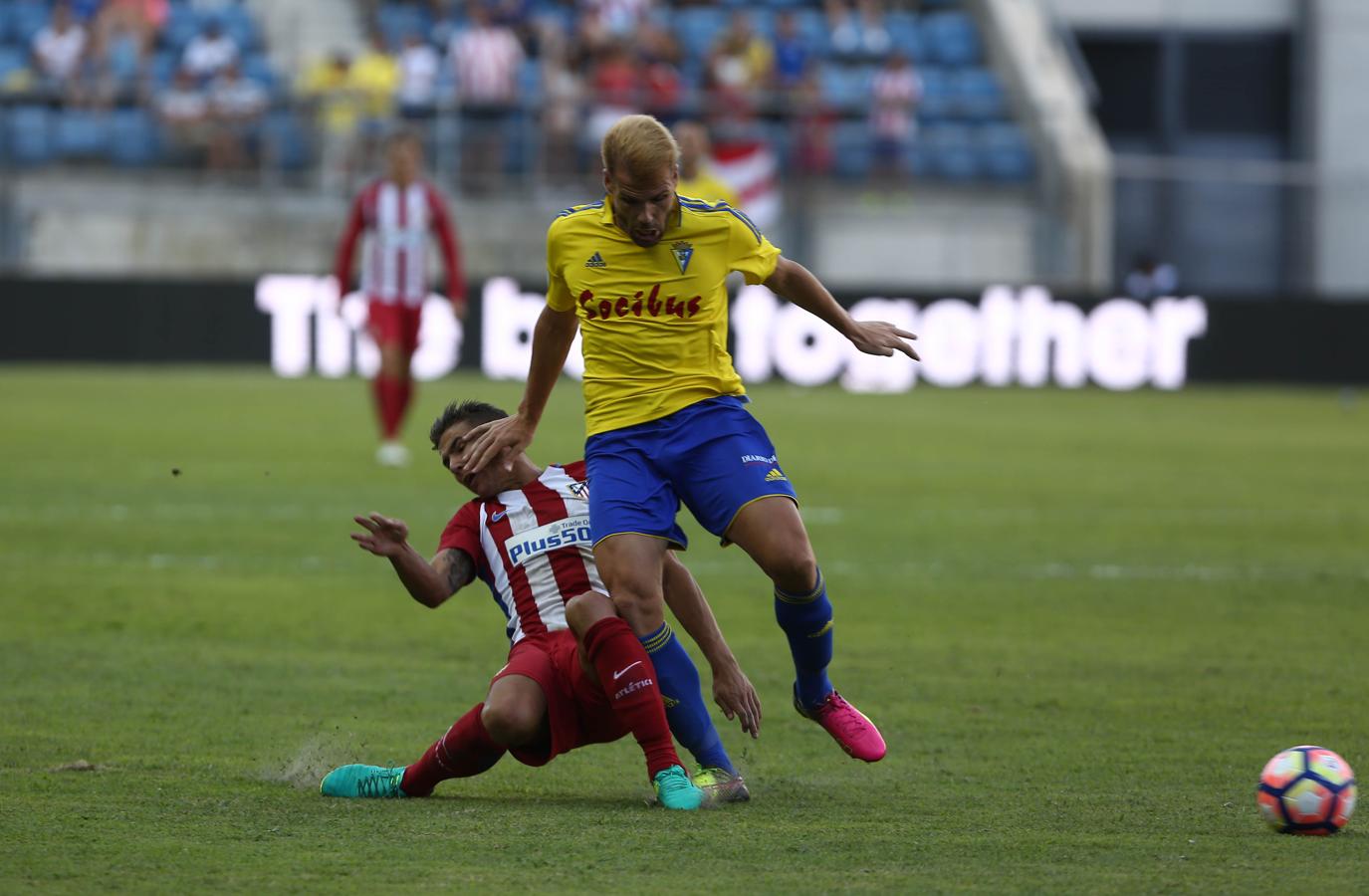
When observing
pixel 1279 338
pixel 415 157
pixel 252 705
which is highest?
pixel 415 157

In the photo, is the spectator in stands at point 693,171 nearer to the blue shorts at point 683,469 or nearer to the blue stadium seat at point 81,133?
the blue shorts at point 683,469

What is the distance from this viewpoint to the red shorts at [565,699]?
520 centimetres

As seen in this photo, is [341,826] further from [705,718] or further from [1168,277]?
[1168,277]

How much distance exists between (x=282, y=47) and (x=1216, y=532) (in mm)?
17645

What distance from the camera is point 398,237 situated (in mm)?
14891

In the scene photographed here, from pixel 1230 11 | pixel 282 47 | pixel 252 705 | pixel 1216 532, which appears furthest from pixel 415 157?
pixel 1230 11

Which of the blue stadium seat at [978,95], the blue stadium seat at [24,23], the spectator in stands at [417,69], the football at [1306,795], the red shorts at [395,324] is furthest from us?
the blue stadium seat at [978,95]

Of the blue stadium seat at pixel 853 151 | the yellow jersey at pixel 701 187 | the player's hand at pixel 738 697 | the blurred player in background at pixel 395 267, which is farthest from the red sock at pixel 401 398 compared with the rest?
the blue stadium seat at pixel 853 151

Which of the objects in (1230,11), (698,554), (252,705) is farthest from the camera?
(1230,11)

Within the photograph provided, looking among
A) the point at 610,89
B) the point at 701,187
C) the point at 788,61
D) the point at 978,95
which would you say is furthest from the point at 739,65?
the point at 701,187

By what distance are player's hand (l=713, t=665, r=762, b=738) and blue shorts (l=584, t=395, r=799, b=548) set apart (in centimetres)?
36

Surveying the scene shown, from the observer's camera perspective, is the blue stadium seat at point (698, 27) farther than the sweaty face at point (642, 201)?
Yes

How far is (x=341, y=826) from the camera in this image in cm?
479

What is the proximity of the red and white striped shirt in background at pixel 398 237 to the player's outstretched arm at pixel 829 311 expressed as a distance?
9207 mm
